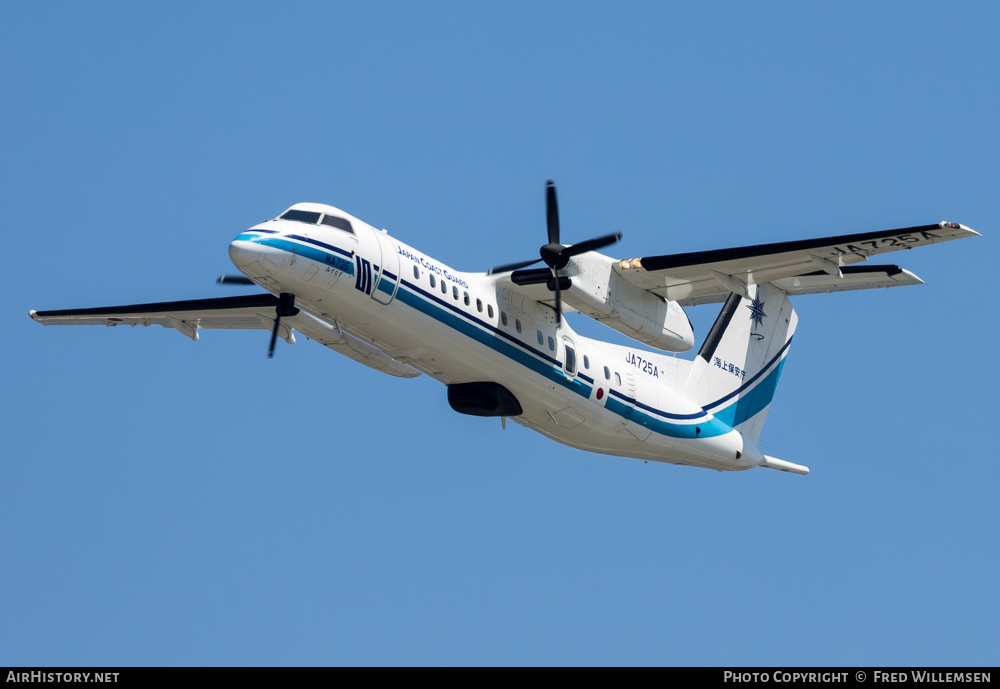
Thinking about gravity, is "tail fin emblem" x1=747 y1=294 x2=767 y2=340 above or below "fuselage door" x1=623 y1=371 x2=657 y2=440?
above

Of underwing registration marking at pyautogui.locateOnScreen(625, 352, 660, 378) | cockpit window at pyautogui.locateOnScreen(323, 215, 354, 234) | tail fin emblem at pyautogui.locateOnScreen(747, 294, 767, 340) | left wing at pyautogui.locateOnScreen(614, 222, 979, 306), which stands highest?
cockpit window at pyautogui.locateOnScreen(323, 215, 354, 234)

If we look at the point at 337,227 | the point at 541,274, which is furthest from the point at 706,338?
the point at 337,227

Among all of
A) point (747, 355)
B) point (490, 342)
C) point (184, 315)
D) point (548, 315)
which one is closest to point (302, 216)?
point (490, 342)

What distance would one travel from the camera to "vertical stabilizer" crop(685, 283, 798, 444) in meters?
20.5

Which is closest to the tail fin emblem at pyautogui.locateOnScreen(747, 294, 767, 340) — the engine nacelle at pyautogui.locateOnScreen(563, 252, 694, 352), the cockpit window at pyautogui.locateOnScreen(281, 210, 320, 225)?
the engine nacelle at pyautogui.locateOnScreen(563, 252, 694, 352)

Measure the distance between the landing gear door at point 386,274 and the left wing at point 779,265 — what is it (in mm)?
3523

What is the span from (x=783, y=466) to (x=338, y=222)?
9311mm

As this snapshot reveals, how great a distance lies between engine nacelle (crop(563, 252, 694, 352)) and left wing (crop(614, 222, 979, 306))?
0.53ft

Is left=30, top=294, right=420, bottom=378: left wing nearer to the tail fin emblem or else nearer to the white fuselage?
the white fuselage
